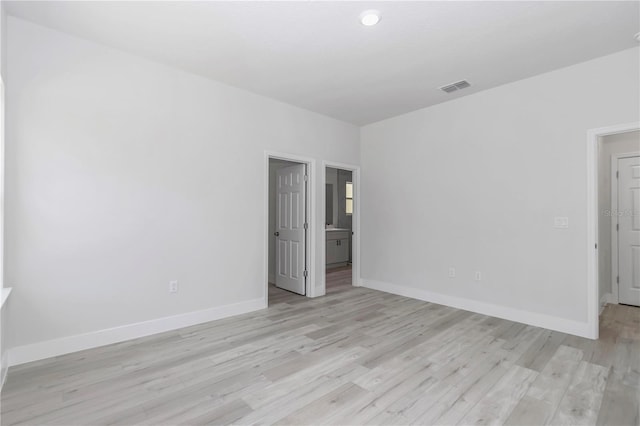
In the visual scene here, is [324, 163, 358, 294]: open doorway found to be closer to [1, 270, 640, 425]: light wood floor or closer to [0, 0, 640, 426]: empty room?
[0, 0, 640, 426]: empty room

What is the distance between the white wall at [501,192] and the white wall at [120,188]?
2.23 m

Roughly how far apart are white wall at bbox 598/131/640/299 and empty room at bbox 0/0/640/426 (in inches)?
1.7

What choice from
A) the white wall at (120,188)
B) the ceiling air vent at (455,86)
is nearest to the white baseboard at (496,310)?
the white wall at (120,188)

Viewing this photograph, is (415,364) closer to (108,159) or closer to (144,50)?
(108,159)

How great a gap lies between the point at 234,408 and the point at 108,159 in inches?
100

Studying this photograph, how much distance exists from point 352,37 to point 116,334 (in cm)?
362

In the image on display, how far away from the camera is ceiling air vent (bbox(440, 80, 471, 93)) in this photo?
3.76 metres

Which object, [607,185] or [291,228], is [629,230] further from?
[291,228]

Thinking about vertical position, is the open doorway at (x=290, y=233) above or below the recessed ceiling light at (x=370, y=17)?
below

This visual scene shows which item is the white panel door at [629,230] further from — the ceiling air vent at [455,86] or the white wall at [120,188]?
the white wall at [120,188]

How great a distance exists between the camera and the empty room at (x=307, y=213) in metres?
2.34

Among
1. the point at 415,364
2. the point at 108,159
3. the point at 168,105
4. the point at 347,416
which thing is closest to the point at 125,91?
the point at 168,105

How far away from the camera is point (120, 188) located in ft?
10.2

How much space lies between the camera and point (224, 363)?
2680mm
